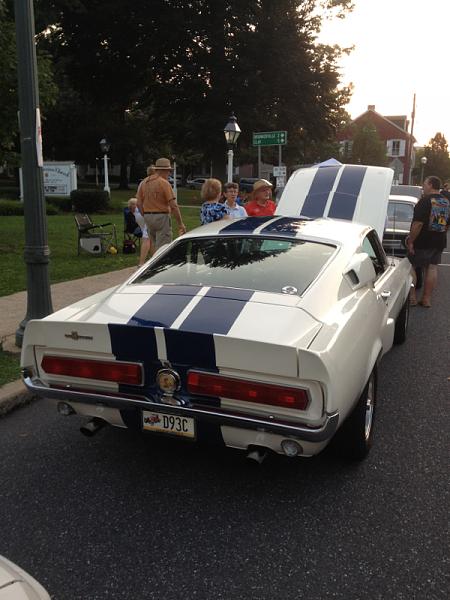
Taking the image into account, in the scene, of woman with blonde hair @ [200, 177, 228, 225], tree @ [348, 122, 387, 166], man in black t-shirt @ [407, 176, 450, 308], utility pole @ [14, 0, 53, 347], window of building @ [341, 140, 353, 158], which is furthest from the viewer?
window of building @ [341, 140, 353, 158]

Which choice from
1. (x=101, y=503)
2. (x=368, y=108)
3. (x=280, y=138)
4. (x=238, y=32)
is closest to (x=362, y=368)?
(x=101, y=503)

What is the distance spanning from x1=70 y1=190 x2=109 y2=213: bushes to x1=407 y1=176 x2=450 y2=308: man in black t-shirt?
18.1 metres

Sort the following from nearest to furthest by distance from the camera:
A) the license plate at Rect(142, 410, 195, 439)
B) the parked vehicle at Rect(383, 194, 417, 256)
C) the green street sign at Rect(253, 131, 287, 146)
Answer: the license plate at Rect(142, 410, 195, 439) → the parked vehicle at Rect(383, 194, 417, 256) → the green street sign at Rect(253, 131, 287, 146)

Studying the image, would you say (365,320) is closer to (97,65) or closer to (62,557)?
(62,557)

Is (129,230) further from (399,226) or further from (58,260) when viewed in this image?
(399,226)

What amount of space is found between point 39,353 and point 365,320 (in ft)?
6.38

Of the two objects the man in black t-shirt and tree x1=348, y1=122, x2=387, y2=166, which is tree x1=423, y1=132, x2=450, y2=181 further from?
the man in black t-shirt

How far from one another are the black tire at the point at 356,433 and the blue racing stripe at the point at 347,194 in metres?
4.89

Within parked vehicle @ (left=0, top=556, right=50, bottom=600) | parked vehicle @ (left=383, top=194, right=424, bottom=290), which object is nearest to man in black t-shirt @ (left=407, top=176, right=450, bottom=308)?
parked vehicle @ (left=383, top=194, right=424, bottom=290)

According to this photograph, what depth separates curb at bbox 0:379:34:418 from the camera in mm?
4203

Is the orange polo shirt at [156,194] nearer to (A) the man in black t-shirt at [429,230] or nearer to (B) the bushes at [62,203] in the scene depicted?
(A) the man in black t-shirt at [429,230]

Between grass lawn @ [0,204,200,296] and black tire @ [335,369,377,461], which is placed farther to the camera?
grass lawn @ [0,204,200,296]

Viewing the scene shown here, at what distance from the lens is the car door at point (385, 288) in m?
4.07

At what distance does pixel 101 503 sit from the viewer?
9.76 ft
